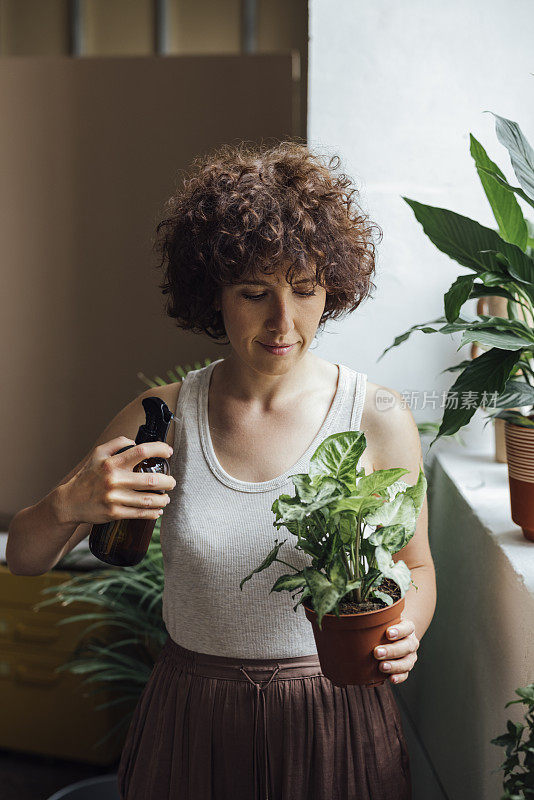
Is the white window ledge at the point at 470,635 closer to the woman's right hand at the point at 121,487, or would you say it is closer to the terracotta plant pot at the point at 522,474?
the terracotta plant pot at the point at 522,474

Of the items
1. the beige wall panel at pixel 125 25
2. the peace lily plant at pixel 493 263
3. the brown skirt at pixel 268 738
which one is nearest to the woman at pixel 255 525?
the brown skirt at pixel 268 738

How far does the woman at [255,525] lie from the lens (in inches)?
48.4

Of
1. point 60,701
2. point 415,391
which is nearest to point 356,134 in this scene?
point 415,391

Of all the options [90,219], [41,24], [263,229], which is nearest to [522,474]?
[263,229]

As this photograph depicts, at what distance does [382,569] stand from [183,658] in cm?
56

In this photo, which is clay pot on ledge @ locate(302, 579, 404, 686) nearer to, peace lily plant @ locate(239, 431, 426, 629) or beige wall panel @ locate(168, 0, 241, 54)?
peace lily plant @ locate(239, 431, 426, 629)

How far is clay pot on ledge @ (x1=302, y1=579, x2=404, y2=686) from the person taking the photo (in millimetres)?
Result: 994

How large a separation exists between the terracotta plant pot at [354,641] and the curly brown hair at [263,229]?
21.1 inches

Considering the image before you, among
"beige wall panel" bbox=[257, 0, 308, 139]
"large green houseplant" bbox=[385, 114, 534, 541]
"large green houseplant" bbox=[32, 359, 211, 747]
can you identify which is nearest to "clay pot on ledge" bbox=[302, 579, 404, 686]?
"large green houseplant" bbox=[385, 114, 534, 541]

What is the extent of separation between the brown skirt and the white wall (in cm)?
108

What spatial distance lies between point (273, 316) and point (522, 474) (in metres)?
0.55

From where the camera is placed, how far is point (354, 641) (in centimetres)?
101

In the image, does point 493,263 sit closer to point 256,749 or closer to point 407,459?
point 407,459

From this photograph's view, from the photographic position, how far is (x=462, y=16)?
192 centimetres
